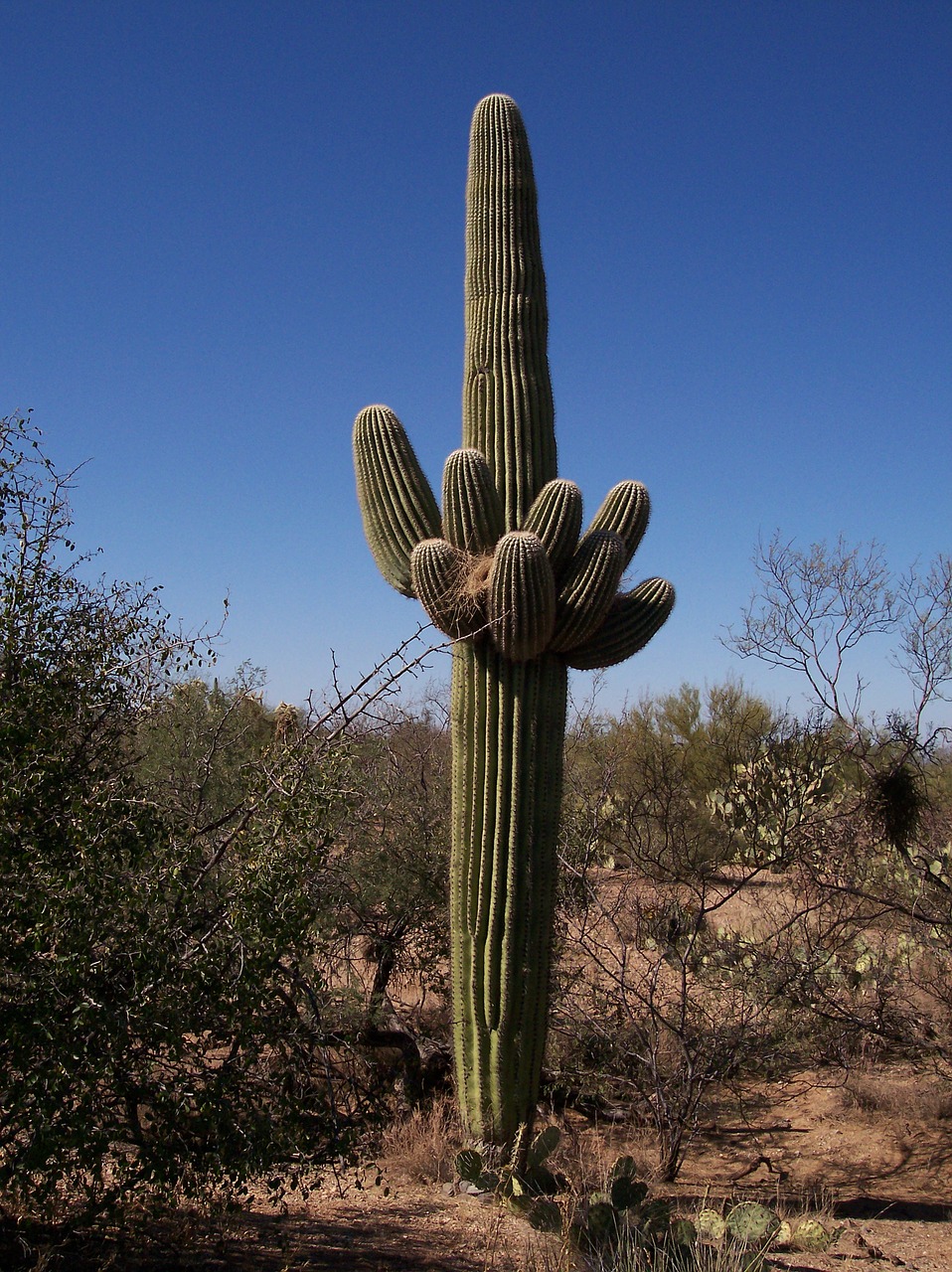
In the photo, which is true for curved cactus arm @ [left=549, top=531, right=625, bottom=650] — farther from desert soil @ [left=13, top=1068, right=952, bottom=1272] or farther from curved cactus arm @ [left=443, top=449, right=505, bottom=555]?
desert soil @ [left=13, top=1068, right=952, bottom=1272]

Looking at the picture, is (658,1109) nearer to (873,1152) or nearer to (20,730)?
(873,1152)

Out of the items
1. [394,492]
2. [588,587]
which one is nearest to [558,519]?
[588,587]

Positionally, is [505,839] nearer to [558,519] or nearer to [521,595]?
[521,595]

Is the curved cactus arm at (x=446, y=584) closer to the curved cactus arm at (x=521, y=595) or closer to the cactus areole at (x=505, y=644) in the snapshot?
the cactus areole at (x=505, y=644)

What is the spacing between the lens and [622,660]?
225 inches

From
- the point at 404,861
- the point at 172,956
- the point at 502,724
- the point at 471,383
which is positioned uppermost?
the point at 471,383

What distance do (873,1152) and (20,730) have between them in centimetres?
643

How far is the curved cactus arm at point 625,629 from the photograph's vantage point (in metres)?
5.66

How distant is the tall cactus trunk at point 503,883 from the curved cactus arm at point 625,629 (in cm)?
24

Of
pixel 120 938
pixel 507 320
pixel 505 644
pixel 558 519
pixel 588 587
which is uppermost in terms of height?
pixel 507 320

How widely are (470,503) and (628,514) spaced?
1.03 metres

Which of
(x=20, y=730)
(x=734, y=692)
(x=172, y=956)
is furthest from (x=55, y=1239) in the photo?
(x=734, y=692)

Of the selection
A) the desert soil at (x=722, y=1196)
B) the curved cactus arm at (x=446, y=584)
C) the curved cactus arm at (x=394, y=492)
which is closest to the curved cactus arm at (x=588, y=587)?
the curved cactus arm at (x=446, y=584)

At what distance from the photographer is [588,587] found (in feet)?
17.7
